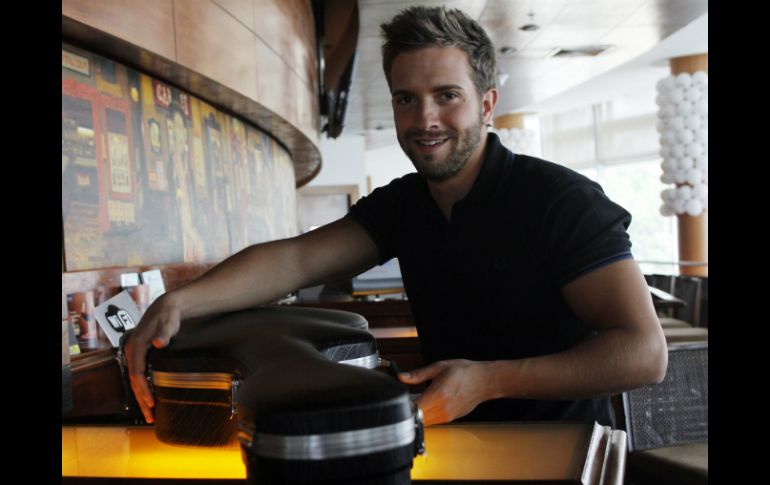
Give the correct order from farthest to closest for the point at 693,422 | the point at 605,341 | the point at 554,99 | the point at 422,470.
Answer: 1. the point at 554,99
2. the point at 693,422
3. the point at 605,341
4. the point at 422,470

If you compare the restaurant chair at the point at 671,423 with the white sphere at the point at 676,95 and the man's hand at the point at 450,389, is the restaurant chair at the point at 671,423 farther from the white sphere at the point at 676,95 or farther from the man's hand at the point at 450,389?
the white sphere at the point at 676,95

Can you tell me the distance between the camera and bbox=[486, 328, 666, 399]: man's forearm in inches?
40.6

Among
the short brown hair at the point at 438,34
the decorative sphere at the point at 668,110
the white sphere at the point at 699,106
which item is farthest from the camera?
the decorative sphere at the point at 668,110

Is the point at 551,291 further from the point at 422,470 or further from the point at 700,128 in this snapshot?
the point at 700,128

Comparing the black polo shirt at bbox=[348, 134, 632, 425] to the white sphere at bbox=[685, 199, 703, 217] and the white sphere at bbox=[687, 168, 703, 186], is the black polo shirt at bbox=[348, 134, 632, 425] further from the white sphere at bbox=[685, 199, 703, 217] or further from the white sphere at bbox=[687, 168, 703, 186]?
the white sphere at bbox=[685, 199, 703, 217]

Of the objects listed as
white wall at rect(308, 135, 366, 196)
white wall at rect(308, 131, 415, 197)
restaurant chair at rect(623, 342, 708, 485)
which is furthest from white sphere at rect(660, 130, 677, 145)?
restaurant chair at rect(623, 342, 708, 485)

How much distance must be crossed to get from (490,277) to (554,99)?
11305mm

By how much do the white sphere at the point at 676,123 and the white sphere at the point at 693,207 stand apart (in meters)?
0.90

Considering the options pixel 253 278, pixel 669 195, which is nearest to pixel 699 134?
pixel 669 195

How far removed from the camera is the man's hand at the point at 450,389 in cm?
92

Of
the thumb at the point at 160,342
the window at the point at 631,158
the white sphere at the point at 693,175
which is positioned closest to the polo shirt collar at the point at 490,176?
the thumb at the point at 160,342

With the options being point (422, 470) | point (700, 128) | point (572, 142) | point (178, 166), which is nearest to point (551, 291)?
point (422, 470)

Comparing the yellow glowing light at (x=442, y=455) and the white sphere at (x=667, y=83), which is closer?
the yellow glowing light at (x=442, y=455)

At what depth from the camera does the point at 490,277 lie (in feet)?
4.47
